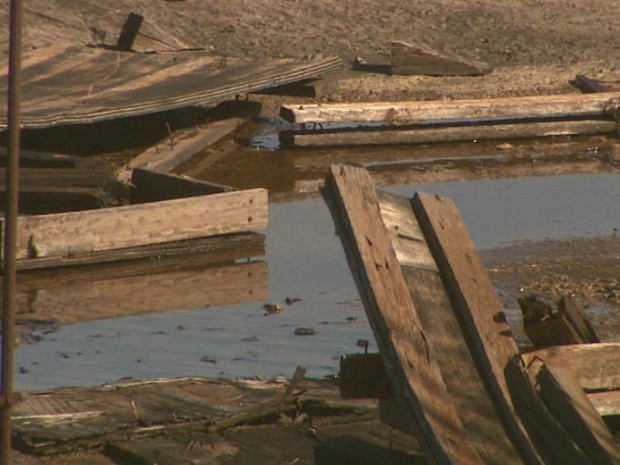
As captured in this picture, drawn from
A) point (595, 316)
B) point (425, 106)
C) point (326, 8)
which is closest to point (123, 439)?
point (595, 316)

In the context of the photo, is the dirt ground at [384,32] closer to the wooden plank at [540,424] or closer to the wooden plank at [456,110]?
the wooden plank at [456,110]

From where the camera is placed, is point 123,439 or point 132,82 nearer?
point 123,439

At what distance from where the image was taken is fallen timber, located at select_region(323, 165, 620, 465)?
488 centimetres

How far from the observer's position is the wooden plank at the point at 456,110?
580 inches

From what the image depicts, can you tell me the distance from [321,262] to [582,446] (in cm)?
559

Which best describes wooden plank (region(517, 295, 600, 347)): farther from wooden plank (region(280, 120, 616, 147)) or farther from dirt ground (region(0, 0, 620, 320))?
dirt ground (region(0, 0, 620, 320))

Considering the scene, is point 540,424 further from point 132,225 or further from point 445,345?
point 132,225

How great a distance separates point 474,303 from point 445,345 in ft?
0.79

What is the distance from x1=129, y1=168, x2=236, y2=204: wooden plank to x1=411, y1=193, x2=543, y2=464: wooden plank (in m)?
5.32

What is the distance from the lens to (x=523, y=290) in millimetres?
9844

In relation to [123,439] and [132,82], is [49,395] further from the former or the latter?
[132,82]

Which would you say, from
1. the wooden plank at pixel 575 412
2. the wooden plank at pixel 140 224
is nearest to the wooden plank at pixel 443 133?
the wooden plank at pixel 140 224

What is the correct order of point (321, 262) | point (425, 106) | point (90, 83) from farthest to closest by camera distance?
point (425, 106), point (90, 83), point (321, 262)

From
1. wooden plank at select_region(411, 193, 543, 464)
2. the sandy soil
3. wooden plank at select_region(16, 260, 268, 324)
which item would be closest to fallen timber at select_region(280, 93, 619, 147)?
the sandy soil
